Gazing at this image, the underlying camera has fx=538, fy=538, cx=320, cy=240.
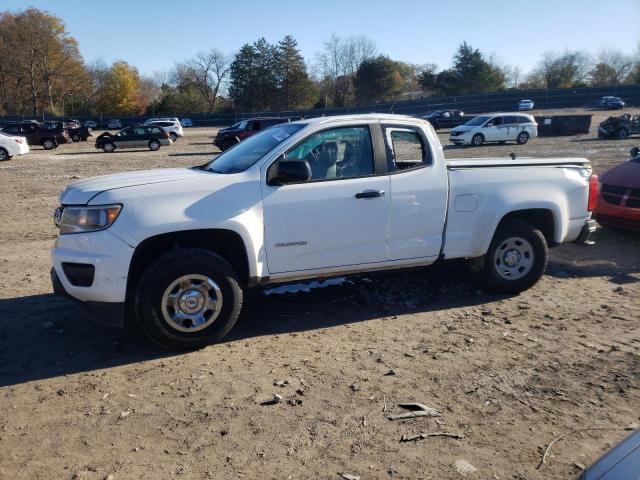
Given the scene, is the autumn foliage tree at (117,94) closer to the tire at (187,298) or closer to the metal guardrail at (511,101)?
the metal guardrail at (511,101)

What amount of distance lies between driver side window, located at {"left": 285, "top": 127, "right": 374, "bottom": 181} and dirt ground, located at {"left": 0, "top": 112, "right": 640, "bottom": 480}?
1452 millimetres

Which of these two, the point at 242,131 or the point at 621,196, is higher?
the point at 242,131

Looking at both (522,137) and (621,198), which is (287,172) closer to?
(621,198)

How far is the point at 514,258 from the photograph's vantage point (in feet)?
19.3

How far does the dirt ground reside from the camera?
10.3ft

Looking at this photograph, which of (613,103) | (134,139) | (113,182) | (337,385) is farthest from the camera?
(613,103)

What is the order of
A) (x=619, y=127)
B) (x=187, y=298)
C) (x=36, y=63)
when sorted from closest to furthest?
(x=187, y=298) → (x=619, y=127) → (x=36, y=63)

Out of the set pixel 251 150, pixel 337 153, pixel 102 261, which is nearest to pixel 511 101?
pixel 337 153

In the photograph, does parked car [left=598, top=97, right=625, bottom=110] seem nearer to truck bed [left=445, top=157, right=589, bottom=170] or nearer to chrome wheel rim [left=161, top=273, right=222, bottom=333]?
truck bed [left=445, top=157, right=589, bottom=170]

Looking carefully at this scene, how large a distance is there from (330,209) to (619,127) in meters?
31.0

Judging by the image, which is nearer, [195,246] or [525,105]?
[195,246]

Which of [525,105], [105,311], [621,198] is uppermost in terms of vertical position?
[525,105]

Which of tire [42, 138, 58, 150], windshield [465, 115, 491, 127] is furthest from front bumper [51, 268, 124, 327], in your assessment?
tire [42, 138, 58, 150]

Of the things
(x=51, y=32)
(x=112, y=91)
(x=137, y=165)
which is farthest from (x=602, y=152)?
(x=112, y=91)
